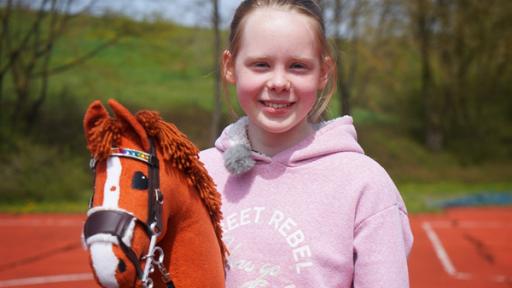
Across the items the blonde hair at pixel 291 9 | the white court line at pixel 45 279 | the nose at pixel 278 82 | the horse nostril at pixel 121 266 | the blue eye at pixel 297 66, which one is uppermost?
the blonde hair at pixel 291 9

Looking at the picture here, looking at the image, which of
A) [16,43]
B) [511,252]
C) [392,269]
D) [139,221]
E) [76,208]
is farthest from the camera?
[16,43]

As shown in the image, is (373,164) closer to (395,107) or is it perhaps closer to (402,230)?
(402,230)

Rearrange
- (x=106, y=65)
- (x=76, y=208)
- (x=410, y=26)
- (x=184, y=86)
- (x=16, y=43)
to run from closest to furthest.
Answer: (x=76, y=208)
(x=16, y=43)
(x=106, y=65)
(x=410, y=26)
(x=184, y=86)

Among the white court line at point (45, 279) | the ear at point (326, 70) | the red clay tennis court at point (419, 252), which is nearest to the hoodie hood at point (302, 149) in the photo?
the ear at point (326, 70)

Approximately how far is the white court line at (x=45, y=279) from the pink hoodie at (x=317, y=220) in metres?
6.60

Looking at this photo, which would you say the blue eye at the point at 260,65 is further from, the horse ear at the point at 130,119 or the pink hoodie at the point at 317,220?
the horse ear at the point at 130,119

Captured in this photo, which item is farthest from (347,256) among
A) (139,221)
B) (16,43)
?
(16,43)

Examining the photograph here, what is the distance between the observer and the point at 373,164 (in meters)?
1.68

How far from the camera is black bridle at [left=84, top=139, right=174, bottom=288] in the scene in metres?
1.18

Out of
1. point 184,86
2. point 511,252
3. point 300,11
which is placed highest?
point 300,11

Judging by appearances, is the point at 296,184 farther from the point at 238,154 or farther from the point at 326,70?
the point at 326,70

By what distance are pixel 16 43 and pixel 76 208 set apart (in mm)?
7144

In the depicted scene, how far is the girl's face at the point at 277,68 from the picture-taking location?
1646 mm

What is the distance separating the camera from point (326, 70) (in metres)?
1.80
